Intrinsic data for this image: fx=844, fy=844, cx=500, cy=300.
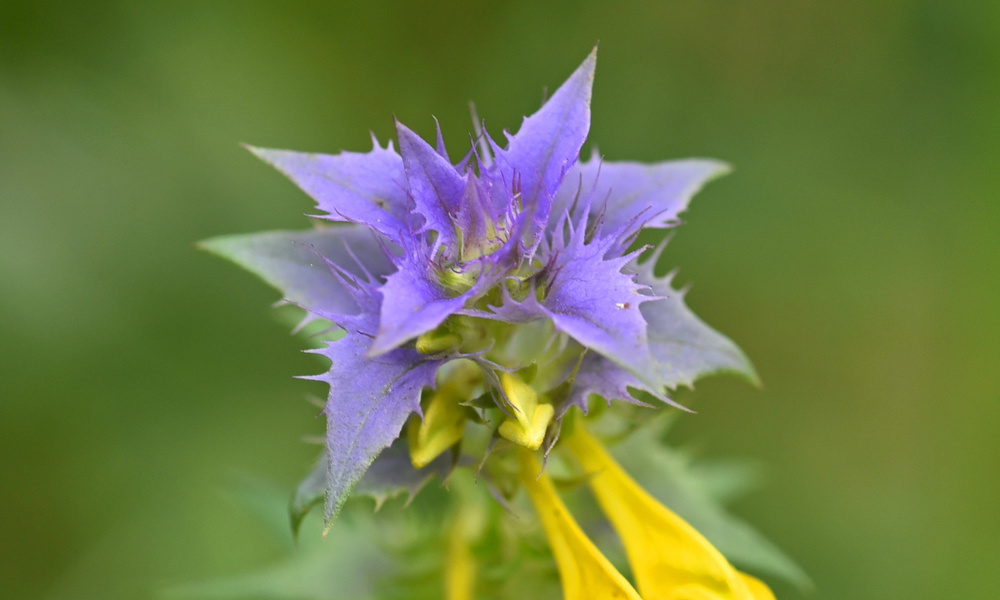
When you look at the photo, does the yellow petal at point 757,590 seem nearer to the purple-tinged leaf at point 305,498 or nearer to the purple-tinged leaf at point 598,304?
the purple-tinged leaf at point 598,304

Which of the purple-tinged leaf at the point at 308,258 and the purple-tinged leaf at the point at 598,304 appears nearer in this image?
the purple-tinged leaf at the point at 598,304

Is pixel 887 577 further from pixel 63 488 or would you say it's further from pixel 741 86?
pixel 63 488

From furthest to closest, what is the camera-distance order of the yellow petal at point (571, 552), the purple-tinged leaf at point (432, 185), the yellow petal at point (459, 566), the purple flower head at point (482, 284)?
1. the yellow petal at point (459, 566)
2. the yellow petal at point (571, 552)
3. the purple-tinged leaf at point (432, 185)
4. the purple flower head at point (482, 284)

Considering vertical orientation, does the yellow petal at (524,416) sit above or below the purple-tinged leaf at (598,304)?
below

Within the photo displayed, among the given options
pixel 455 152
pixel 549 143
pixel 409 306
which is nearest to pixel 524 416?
pixel 409 306

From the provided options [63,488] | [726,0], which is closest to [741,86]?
[726,0]

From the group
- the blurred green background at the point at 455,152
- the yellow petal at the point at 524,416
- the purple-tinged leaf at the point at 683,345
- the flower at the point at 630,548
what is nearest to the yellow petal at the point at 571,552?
the flower at the point at 630,548
